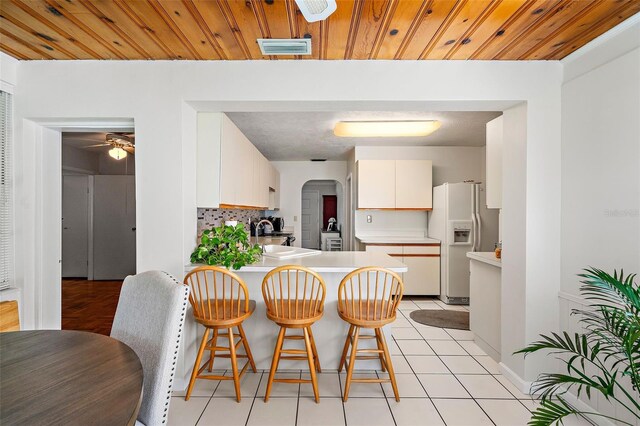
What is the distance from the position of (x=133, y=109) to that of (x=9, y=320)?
4.91 feet

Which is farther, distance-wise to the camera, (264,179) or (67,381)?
(264,179)

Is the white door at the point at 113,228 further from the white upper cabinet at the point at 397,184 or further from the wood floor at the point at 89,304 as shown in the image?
the white upper cabinet at the point at 397,184

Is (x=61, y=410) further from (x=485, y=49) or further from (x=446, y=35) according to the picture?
(x=485, y=49)

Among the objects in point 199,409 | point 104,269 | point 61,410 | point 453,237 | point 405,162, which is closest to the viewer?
point 61,410

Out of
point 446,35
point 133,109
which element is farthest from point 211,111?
point 446,35

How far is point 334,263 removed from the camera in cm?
242

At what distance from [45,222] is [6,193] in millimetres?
304

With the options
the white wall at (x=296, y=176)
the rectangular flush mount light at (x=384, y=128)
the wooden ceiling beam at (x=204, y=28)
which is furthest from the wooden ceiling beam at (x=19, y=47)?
the white wall at (x=296, y=176)

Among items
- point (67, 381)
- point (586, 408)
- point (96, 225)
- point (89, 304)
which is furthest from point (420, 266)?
point (96, 225)

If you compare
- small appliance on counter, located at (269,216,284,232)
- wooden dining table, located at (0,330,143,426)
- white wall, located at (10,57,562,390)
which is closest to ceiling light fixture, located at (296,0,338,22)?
white wall, located at (10,57,562,390)

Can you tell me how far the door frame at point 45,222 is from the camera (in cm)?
226

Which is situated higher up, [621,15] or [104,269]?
[621,15]

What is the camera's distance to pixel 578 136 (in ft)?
6.66

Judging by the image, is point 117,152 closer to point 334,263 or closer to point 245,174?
point 245,174
